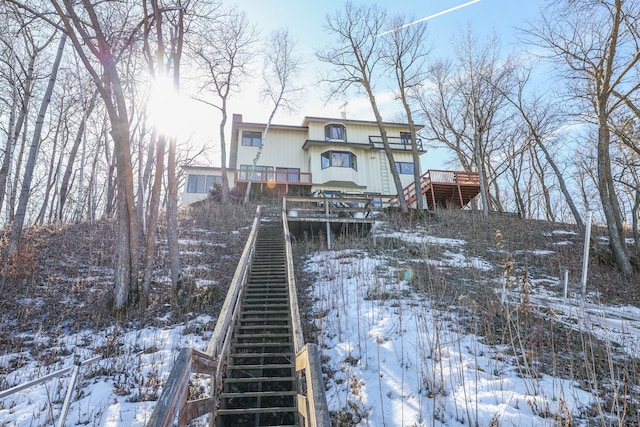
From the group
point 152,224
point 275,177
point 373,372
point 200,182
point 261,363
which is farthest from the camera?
point 200,182

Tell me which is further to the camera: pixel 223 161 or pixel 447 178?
pixel 447 178

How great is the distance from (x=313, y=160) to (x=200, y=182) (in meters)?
9.04

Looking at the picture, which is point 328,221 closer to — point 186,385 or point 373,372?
point 373,372

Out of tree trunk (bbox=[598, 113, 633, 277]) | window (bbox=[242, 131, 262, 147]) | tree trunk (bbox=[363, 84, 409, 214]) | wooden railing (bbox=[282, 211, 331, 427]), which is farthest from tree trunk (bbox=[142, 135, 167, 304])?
window (bbox=[242, 131, 262, 147])

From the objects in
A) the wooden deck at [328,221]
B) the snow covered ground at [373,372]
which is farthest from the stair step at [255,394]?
the wooden deck at [328,221]

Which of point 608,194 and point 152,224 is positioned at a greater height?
point 608,194

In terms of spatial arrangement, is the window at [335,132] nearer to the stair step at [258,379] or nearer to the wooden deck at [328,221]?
the wooden deck at [328,221]

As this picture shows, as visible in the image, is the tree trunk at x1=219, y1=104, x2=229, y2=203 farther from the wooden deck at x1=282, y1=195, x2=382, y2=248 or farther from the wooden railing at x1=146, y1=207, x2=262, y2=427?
the wooden railing at x1=146, y1=207, x2=262, y2=427

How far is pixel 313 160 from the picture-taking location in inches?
998

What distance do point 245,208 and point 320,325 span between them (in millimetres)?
14118

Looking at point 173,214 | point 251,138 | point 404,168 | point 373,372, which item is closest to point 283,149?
point 251,138

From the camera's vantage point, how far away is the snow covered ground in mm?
3615

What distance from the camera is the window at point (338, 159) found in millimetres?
24812

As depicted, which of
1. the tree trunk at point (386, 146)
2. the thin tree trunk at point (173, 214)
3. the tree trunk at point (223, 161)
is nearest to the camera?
the thin tree trunk at point (173, 214)
